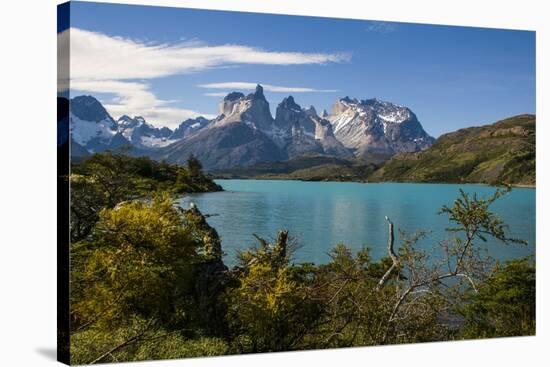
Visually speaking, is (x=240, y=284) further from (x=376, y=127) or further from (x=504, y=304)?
(x=504, y=304)

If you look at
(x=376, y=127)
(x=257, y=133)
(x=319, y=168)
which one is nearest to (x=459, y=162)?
(x=376, y=127)

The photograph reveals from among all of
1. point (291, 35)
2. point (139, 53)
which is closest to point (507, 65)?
point (291, 35)

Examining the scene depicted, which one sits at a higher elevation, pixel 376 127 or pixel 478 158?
pixel 376 127

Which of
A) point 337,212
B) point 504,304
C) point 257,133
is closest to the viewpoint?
point 337,212

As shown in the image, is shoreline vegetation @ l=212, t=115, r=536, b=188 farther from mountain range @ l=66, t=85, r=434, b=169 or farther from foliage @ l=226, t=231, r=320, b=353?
foliage @ l=226, t=231, r=320, b=353

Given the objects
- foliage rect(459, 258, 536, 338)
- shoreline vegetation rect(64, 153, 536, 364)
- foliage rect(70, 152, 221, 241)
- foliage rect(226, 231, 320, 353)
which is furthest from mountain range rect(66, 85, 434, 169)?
foliage rect(459, 258, 536, 338)

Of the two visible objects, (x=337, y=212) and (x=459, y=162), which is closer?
(x=337, y=212)

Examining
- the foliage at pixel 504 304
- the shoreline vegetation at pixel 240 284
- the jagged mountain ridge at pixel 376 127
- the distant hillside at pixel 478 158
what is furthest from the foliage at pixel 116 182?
the foliage at pixel 504 304
